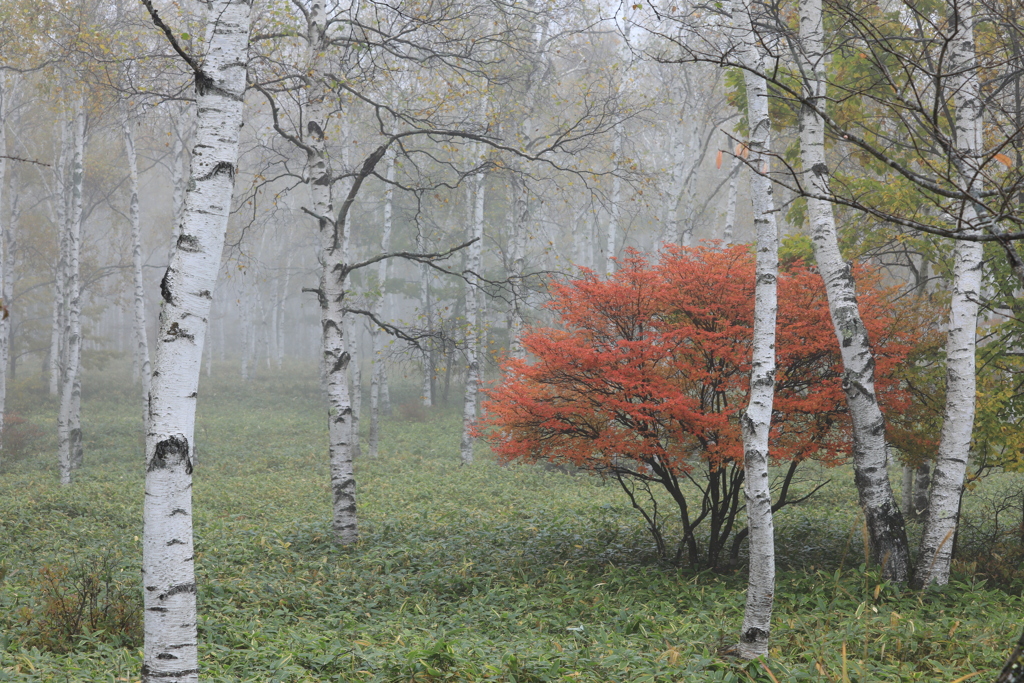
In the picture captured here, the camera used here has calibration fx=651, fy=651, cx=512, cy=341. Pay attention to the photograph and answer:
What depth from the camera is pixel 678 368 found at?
24.4 feet

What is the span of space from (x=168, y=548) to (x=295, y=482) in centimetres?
1090

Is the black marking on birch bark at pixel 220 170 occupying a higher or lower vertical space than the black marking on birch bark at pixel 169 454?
higher

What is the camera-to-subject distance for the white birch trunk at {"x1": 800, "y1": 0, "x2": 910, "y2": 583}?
685 centimetres

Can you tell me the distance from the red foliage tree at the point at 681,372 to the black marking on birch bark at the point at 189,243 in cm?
432

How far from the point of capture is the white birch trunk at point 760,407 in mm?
5094

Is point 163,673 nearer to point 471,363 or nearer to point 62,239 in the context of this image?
point 471,363

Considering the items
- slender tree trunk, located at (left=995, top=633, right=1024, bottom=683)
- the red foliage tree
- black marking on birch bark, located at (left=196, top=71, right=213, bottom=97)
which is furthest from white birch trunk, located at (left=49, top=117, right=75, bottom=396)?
slender tree trunk, located at (left=995, top=633, right=1024, bottom=683)

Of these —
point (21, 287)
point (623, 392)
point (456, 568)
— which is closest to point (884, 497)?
point (623, 392)

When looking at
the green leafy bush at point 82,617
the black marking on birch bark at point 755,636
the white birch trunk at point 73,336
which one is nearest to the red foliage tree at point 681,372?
the black marking on birch bark at point 755,636

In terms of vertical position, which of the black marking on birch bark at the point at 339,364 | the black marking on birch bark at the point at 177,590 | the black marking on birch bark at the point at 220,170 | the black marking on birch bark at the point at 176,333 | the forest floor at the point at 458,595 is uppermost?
the black marking on birch bark at the point at 220,170

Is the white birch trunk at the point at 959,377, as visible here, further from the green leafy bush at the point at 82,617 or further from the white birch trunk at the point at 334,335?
the green leafy bush at the point at 82,617

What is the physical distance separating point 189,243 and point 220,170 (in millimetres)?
490

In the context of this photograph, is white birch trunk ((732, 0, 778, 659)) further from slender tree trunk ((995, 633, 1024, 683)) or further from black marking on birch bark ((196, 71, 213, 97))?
black marking on birch bark ((196, 71, 213, 97))

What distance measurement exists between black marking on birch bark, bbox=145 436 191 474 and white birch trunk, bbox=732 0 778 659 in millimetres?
4146
